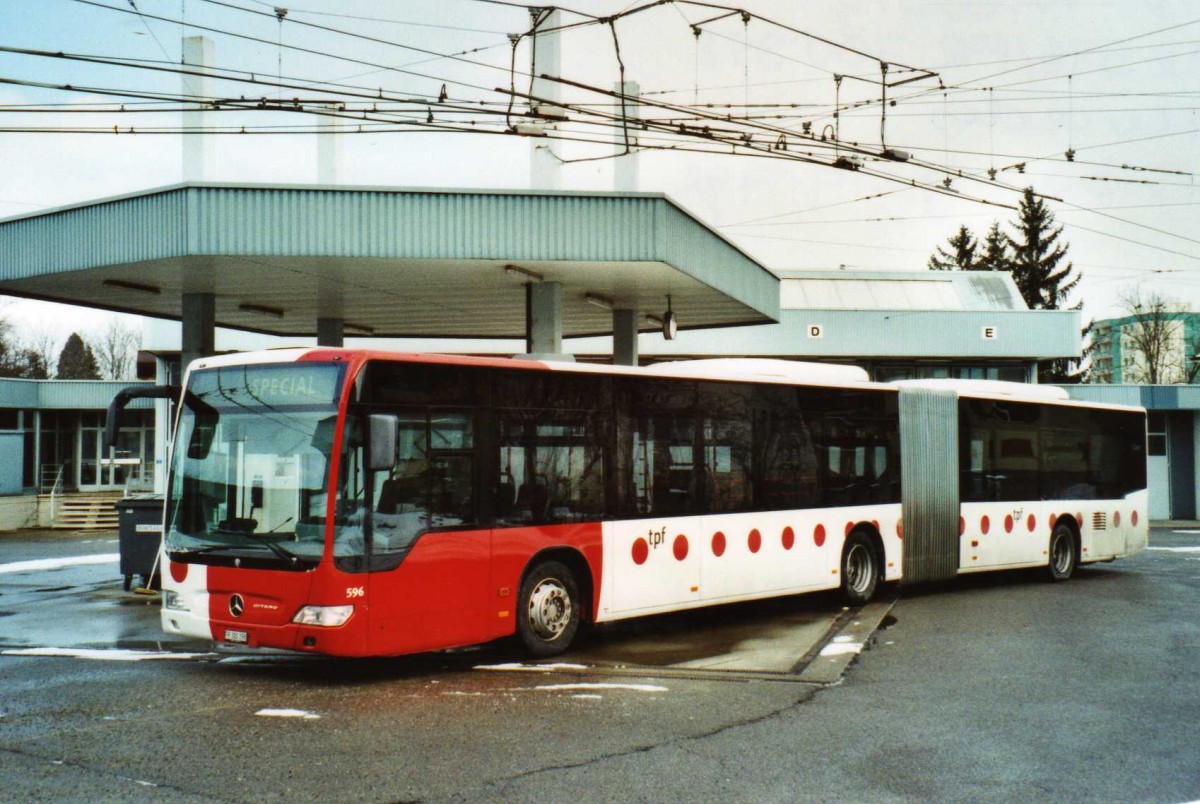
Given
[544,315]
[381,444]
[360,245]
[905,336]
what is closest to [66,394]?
[905,336]

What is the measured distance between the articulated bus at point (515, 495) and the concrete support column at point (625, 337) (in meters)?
6.68

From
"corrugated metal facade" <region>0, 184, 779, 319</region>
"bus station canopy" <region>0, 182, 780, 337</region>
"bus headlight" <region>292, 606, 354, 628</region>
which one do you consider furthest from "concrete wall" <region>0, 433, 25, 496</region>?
"bus headlight" <region>292, 606, 354, 628</region>

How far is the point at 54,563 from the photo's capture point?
2209cm

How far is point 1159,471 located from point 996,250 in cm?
2485

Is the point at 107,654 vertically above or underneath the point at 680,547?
underneath

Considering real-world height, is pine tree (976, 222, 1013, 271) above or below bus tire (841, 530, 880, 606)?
above

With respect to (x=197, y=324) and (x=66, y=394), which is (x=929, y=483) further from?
(x=66, y=394)

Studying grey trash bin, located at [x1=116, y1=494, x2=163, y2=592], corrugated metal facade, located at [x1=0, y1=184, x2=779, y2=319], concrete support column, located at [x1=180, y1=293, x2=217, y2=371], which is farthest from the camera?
concrete support column, located at [x1=180, y1=293, x2=217, y2=371]

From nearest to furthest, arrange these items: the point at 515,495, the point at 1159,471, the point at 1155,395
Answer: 1. the point at 515,495
2. the point at 1155,395
3. the point at 1159,471

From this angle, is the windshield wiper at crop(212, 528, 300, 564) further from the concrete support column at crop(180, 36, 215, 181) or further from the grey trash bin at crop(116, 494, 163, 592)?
the concrete support column at crop(180, 36, 215, 181)

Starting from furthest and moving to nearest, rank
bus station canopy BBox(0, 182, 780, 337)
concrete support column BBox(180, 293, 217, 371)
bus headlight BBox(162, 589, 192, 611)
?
concrete support column BBox(180, 293, 217, 371)
bus station canopy BBox(0, 182, 780, 337)
bus headlight BBox(162, 589, 192, 611)

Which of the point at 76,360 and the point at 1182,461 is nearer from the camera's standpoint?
the point at 1182,461

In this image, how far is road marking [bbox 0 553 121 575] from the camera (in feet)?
68.8

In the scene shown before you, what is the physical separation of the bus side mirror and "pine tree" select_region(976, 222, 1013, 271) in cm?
5544
